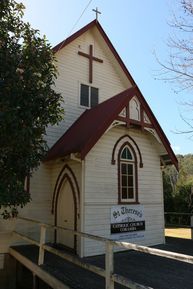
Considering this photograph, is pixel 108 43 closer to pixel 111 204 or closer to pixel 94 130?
pixel 94 130

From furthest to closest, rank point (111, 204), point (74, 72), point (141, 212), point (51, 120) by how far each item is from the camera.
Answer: point (74, 72), point (141, 212), point (111, 204), point (51, 120)

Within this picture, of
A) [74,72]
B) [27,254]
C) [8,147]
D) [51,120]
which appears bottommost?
[27,254]

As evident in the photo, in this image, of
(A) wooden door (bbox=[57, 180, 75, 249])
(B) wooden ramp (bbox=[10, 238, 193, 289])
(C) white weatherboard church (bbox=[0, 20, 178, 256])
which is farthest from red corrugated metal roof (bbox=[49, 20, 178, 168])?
(B) wooden ramp (bbox=[10, 238, 193, 289])

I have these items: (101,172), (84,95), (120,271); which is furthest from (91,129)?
(120,271)

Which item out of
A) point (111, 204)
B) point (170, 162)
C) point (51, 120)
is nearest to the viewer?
point (51, 120)

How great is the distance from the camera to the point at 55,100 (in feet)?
29.4

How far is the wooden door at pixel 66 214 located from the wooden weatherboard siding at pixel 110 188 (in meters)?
0.90

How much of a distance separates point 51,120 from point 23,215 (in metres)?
5.12

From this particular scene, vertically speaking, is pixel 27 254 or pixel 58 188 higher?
pixel 58 188

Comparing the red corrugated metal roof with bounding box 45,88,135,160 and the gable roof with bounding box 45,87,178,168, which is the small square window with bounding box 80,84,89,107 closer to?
the gable roof with bounding box 45,87,178,168

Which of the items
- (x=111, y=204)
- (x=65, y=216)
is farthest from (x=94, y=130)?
(x=65, y=216)

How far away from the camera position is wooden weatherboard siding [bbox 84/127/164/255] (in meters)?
10.7

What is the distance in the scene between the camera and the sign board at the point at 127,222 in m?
11.2

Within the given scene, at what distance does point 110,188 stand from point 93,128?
2310 millimetres
